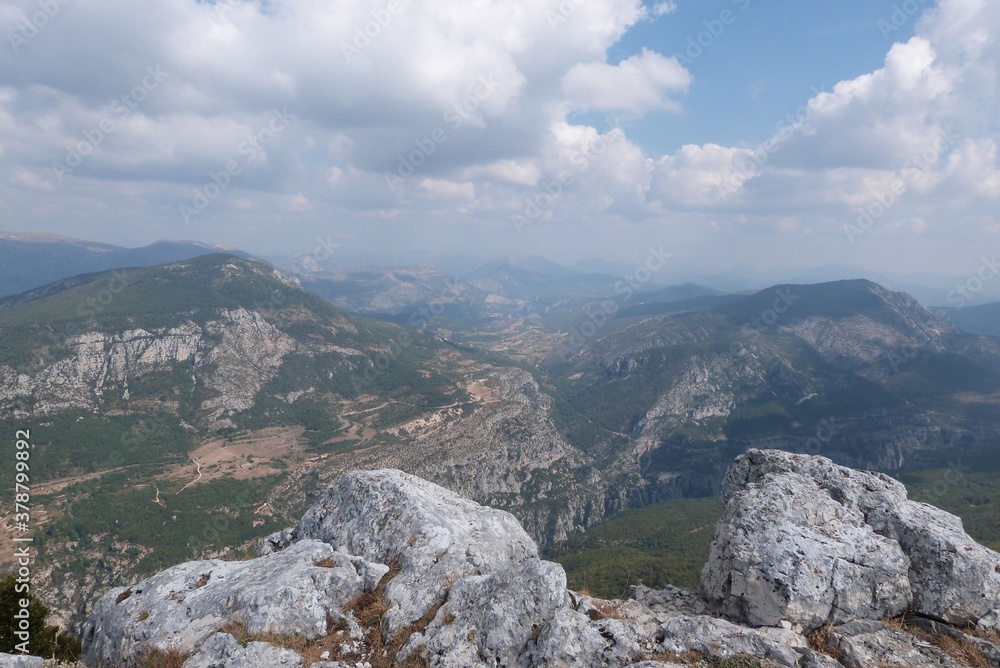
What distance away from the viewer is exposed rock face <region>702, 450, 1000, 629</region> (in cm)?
1439

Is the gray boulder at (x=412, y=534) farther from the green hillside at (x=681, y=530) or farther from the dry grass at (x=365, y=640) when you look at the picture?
the green hillside at (x=681, y=530)

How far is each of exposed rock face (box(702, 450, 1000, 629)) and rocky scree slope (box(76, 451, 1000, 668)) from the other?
5cm

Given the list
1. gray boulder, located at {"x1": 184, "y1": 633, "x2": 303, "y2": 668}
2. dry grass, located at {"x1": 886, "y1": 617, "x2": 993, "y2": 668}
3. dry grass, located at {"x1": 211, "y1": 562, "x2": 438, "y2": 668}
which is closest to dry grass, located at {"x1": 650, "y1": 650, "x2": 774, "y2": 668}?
dry grass, located at {"x1": 886, "y1": 617, "x2": 993, "y2": 668}

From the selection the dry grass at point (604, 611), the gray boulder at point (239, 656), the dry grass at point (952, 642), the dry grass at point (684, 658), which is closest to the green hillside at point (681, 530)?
the dry grass at point (604, 611)

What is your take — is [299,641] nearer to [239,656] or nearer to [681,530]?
[239,656]

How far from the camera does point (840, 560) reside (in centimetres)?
1534

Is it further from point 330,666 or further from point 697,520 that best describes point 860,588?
point 697,520

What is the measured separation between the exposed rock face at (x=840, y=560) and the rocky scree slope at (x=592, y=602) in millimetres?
50

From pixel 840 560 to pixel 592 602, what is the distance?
9.04 metres

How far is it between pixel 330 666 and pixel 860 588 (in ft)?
57.2

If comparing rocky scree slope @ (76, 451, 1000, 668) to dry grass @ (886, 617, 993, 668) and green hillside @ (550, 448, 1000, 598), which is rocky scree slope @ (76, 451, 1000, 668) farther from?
green hillside @ (550, 448, 1000, 598)

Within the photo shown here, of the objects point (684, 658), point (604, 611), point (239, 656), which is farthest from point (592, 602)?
point (239, 656)

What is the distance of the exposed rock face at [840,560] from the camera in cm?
1439

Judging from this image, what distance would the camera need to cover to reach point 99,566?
106812 millimetres
